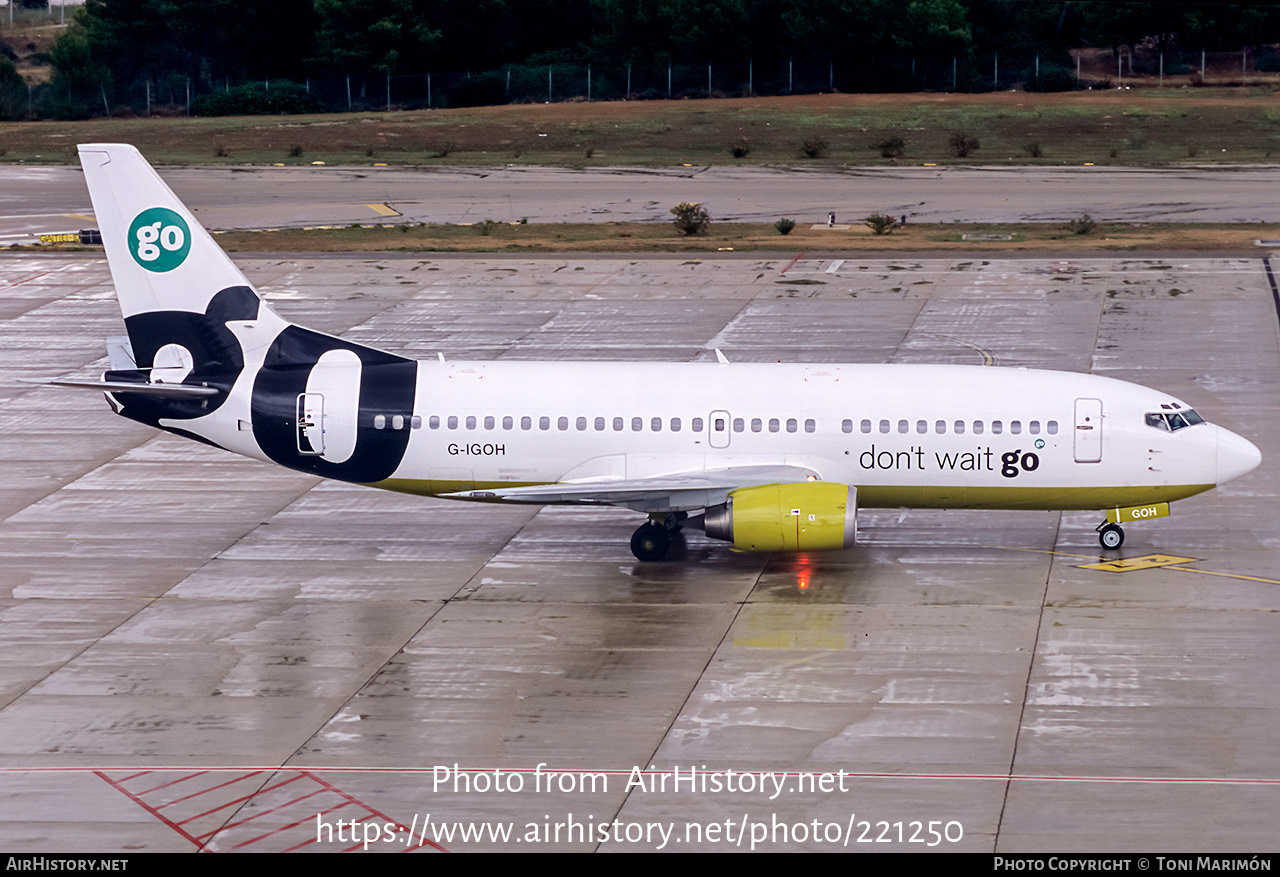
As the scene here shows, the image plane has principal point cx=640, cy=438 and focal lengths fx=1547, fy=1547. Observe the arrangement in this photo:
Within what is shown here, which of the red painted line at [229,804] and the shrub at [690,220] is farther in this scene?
the shrub at [690,220]

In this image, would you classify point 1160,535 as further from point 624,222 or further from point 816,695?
point 624,222

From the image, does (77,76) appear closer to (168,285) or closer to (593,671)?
(168,285)

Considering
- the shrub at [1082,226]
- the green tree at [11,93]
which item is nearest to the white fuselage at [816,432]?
the shrub at [1082,226]

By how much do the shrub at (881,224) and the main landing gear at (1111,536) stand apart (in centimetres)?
3990

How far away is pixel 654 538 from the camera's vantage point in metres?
31.0

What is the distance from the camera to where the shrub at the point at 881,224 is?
69875 mm

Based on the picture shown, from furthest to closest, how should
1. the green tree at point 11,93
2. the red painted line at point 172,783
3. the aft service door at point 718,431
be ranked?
the green tree at point 11,93 < the aft service door at point 718,431 < the red painted line at point 172,783

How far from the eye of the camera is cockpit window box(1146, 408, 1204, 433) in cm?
3050

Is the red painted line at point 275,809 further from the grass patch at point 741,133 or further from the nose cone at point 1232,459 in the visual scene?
the grass patch at point 741,133

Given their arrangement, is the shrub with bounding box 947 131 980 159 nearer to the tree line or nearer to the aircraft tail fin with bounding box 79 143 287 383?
the tree line

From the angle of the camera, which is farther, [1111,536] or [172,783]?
[1111,536]

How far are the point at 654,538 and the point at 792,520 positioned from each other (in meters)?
3.34

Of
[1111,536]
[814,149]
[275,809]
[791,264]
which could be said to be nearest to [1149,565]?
[1111,536]

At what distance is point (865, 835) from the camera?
774 inches
